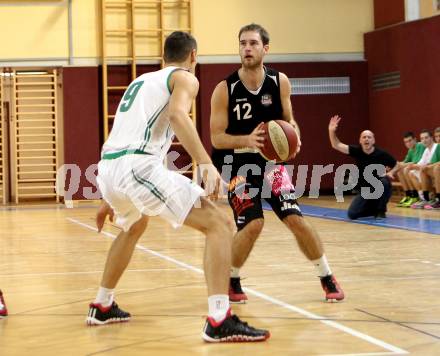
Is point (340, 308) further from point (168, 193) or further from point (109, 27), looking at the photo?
point (109, 27)

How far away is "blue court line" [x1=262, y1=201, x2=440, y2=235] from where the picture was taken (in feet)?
35.0

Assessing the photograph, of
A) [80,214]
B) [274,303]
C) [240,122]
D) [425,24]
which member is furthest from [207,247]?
[425,24]

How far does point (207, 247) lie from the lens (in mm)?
4457

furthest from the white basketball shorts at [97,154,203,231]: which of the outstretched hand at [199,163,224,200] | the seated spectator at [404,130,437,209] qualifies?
the seated spectator at [404,130,437,209]

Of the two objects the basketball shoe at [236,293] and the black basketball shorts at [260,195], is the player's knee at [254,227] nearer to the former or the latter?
the black basketball shorts at [260,195]

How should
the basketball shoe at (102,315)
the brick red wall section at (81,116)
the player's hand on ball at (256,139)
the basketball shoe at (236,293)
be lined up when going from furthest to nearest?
1. the brick red wall section at (81,116)
2. the basketball shoe at (236,293)
3. the player's hand on ball at (256,139)
4. the basketball shoe at (102,315)

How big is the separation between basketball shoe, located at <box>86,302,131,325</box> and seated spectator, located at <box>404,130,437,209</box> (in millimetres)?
9819

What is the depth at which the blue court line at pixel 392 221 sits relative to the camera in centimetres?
1066

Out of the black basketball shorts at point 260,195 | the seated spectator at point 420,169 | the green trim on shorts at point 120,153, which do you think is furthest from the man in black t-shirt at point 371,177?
the green trim on shorts at point 120,153

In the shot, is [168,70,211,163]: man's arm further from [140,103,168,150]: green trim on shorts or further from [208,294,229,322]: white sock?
[208,294,229,322]: white sock

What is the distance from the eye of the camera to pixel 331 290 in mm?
5543

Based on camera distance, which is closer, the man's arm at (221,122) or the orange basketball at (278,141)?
the orange basketball at (278,141)

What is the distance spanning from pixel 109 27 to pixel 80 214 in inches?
187

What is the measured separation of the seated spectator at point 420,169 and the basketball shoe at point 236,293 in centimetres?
891
